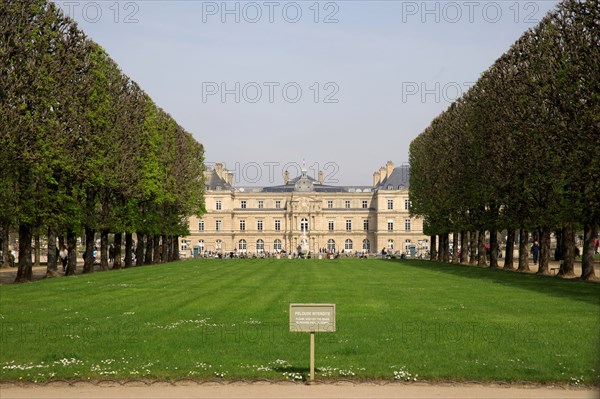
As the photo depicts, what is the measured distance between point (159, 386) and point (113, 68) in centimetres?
3531

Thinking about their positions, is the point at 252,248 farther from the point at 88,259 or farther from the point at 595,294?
the point at 595,294

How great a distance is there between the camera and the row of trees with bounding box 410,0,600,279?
30703 millimetres

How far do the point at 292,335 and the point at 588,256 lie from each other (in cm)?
2174

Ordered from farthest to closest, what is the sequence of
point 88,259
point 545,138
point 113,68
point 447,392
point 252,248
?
point 252,248
point 113,68
point 88,259
point 545,138
point 447,392

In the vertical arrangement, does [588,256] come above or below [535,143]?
below

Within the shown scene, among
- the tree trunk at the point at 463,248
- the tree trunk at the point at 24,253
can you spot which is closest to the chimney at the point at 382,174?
the tree trunk at the point at 463,248

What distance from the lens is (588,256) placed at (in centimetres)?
3431

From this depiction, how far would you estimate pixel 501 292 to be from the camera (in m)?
27.0

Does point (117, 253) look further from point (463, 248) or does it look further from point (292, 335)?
point (292, 335)

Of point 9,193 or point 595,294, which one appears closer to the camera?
point 595,294

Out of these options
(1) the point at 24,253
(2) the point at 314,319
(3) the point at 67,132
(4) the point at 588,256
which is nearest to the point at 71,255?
(1) the point at 24,253

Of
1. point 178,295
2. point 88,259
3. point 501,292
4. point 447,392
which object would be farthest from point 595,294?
point 88,259

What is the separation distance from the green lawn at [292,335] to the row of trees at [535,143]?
254 inches

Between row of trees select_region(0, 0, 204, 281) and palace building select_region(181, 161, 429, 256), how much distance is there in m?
78.3
